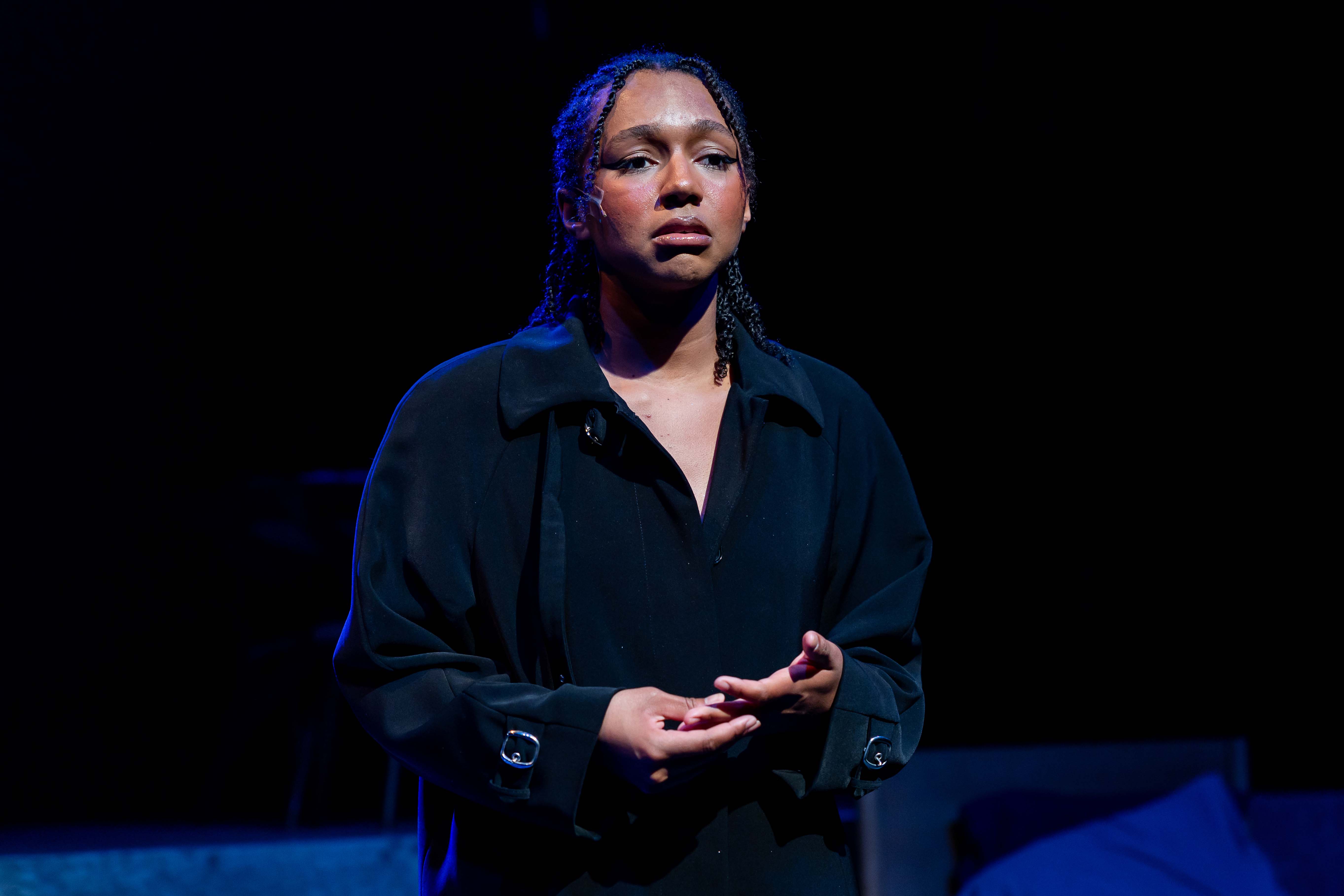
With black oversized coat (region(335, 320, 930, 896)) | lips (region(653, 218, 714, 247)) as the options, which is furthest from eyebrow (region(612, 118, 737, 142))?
black oversized coat (region(335, 320, 930, 896))

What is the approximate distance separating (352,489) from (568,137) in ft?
8.67

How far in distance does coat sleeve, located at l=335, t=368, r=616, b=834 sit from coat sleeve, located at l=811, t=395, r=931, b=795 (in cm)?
24

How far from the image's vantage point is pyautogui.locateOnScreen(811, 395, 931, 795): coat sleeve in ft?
3.58

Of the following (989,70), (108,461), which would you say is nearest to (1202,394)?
(989,70)

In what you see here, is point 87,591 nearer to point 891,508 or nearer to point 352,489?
point 352,489

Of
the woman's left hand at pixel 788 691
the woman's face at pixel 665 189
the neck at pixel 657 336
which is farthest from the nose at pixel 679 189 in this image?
the woman's left hand at pixel 788 691

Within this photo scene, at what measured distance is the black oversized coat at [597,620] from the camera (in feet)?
3.48

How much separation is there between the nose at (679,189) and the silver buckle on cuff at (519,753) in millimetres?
548

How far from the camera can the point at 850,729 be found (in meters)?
1.08

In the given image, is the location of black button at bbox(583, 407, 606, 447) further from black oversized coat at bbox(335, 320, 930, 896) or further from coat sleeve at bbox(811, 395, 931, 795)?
coat sleeve at bbox(811, 395, 931, 795)

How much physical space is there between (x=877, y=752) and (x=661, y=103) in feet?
2.33

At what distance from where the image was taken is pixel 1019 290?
14.0ft

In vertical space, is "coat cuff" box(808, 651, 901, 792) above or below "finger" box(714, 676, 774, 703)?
below

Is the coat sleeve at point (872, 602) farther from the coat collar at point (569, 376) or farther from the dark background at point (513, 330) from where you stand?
the dark background at point (513, 330)
